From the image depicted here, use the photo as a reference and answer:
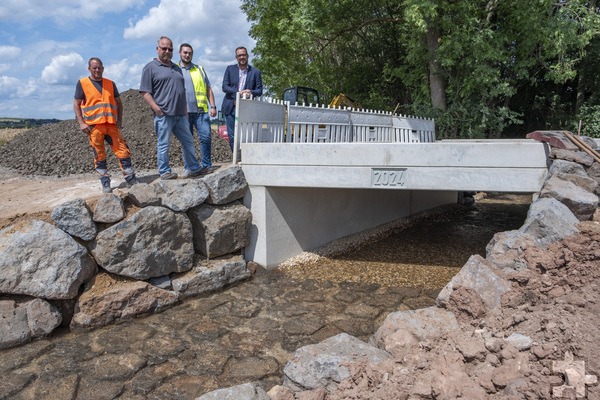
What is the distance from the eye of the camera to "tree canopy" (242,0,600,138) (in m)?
11.7

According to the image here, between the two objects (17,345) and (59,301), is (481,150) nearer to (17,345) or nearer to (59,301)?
(59,301)

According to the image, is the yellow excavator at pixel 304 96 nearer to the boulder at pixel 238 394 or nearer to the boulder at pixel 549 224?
the boulder at pixel 549 224

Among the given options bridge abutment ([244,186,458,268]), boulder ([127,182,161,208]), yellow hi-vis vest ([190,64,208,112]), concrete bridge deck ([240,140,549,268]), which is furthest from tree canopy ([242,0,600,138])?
boulder ([127,182,161,208])

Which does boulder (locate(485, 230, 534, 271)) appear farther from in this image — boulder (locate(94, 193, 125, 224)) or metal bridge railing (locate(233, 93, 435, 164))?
boulder (locate(94, 193, 125, 224))

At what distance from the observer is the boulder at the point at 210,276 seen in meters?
5.69

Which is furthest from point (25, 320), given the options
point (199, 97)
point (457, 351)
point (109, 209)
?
point (457, 351)

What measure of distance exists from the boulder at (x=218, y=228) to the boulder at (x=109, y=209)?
993 millimetres

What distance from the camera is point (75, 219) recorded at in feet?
16.1

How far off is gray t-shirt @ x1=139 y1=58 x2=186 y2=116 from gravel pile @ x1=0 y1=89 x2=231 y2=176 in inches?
100

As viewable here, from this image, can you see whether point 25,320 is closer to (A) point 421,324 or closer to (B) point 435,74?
(A) point 421,324

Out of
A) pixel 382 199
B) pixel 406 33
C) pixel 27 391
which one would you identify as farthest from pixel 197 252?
pixel 406 33

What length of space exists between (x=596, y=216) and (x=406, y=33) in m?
11.2

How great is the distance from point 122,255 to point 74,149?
5.35 metres

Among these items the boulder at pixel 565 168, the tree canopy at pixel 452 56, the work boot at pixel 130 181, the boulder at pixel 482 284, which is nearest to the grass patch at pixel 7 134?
the work boot at pixel 130 181
